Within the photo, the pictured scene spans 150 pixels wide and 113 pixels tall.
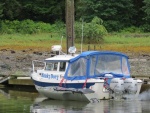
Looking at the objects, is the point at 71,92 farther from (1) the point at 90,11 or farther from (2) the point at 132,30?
(1) the point at 90,11

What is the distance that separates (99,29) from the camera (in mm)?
53625

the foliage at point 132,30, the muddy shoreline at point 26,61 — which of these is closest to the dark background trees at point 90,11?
the foliage at point 132,30

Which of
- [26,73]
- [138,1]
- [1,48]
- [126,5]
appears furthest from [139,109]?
[138,1]

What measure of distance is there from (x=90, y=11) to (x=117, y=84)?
4427cm

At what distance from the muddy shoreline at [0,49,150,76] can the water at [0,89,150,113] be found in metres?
6.88

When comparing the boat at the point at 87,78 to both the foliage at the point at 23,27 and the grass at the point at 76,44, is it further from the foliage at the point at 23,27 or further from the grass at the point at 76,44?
the foliage at the point at 23,27

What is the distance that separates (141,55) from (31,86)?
1313 centimetres

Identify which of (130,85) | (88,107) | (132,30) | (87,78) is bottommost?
(132,30)

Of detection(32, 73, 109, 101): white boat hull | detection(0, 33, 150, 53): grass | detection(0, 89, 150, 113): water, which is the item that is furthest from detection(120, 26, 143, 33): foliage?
detection(32, 73, 109, 101): white boat hull

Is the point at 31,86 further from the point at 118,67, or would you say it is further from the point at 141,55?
the point at 141,55

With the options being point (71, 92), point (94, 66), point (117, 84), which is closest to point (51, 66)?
point (71, 92)

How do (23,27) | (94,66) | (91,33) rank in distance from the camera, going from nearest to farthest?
(94,66), (91,33), (23,27)

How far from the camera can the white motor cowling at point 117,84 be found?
25562 mm

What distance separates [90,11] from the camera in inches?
2731
